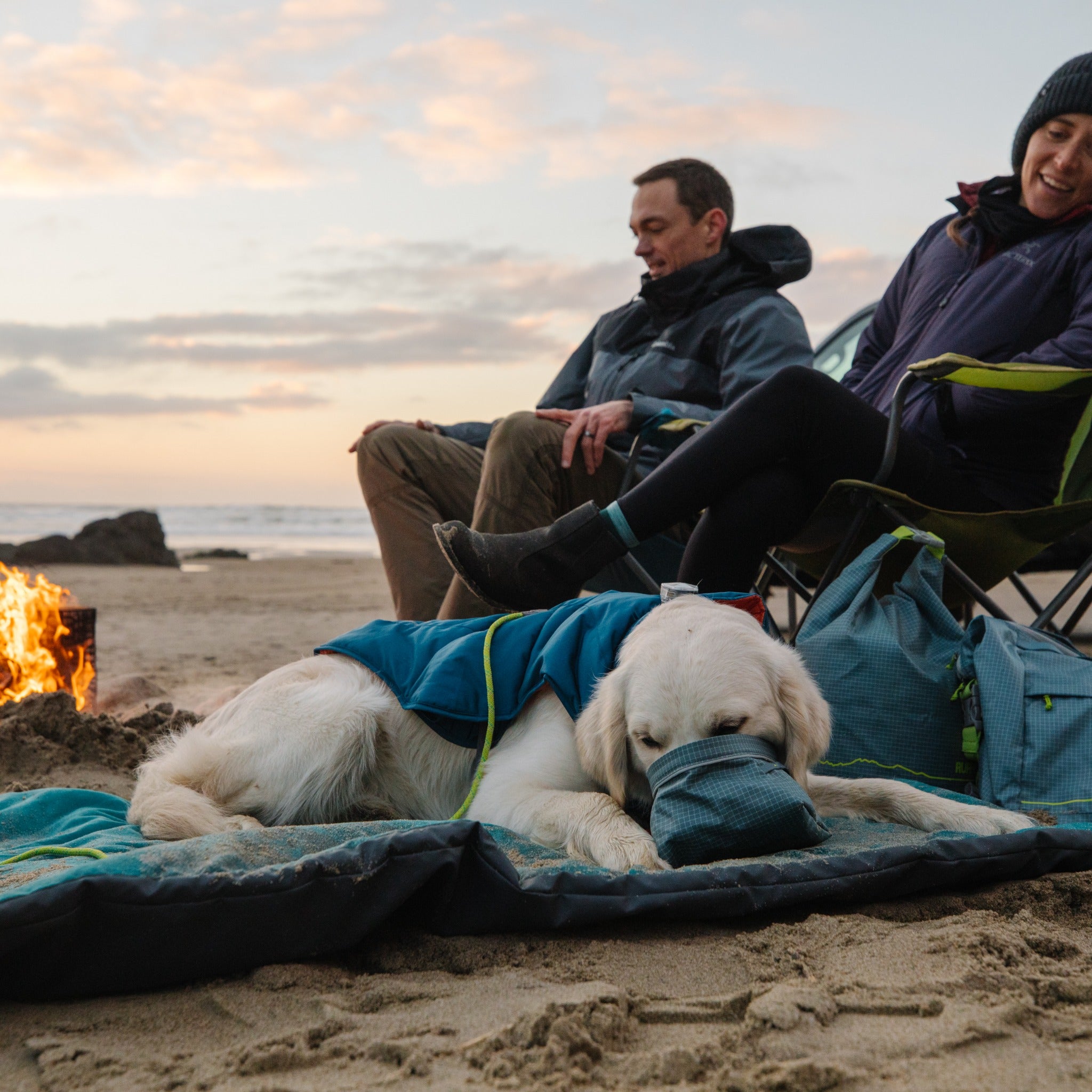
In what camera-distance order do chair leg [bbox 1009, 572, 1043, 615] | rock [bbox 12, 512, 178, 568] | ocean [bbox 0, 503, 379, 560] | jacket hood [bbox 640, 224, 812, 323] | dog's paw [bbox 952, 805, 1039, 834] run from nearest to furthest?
1. dog's paw [bbox 952, 805, 1039, 834]
2. chair leg [bbox 1009, 572, 1043, 615]
3. jacket hood [bbox 640, 224, 812, 323]
4. rock [bbox 12, 512, 178, 568]
5. ocean [bbox 0, 503, 379, 560]

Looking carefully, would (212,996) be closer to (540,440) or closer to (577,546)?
(577,546)

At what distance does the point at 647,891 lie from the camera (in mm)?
1771

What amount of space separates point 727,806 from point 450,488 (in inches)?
111

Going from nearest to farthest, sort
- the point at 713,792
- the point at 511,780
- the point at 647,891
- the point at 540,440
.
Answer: the point at 647,891 → the point at 713,792 → the point at 511,780 → the point at 540,440

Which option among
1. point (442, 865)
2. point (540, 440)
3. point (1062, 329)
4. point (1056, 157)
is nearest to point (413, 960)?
point (442, 865)

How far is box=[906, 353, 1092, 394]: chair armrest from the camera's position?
3238 millimetres

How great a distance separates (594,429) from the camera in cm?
404

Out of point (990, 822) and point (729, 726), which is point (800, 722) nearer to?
point (729, 726)

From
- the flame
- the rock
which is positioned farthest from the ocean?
the flame

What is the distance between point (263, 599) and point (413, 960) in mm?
9824

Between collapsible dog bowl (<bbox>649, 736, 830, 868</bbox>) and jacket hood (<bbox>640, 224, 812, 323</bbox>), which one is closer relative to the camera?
collapsible dog bowl (<bbox>649, 736, 830, 868</bbox>)

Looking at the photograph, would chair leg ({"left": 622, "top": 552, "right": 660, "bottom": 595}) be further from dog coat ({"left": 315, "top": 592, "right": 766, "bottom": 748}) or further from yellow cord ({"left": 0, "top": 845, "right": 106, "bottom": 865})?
yellow cord ({"left": 0, "top": 845, "right": 106, "bottom": 865})

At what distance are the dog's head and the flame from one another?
2.84 meters

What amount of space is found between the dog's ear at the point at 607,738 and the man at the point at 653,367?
74.0 inches
